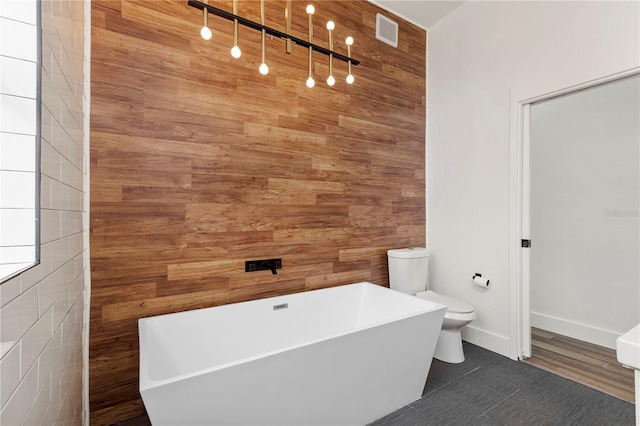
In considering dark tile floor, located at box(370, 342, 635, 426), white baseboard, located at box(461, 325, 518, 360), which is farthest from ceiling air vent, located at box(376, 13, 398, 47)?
dark tile floor, located at box(370, 342, 635, 426)

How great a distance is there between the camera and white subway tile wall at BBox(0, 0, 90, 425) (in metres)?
0.74

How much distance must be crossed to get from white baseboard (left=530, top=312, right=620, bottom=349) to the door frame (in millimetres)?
867

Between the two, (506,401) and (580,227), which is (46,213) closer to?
(506,401)

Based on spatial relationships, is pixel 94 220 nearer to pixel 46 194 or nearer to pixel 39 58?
pixel 46 194

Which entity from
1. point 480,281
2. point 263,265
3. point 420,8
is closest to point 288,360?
point 263,265

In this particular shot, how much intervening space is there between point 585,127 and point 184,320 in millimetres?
3848

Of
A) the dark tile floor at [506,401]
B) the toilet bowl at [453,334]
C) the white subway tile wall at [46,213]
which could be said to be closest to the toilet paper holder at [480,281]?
the toilet bowl at [453,334]

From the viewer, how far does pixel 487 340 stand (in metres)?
2.94

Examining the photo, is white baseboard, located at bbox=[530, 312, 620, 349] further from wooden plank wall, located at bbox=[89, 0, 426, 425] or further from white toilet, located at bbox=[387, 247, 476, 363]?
wooden plank wall, located at bbox=[89, 0, 426, 425]

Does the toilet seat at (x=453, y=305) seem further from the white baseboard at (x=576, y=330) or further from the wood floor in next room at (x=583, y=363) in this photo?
the white baseboard at (x=576, y=330)

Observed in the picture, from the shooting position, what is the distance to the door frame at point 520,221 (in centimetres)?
270

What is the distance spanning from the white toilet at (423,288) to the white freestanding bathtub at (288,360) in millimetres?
460

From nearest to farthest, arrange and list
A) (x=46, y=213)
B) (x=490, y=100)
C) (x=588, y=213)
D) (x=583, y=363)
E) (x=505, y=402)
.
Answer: (x=46, y=213) → (x=505, y=402) → (x=583, y=363) → (x=490, y=100) → (x=588, y=213)

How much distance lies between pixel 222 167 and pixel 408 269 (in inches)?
72.7
